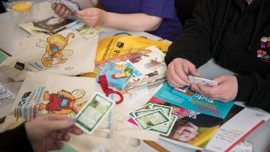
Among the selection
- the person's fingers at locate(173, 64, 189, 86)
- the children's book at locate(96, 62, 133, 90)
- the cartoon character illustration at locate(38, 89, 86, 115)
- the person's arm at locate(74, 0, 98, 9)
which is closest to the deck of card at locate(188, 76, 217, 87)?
the person's fingers at locate(173, 64, 189, 86)

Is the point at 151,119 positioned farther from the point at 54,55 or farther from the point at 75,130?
the point at 54,55

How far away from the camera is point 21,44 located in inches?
44.2

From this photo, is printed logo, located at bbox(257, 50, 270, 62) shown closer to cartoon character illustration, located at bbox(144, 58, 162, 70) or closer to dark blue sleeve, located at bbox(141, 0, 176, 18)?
cartoon character illustration, located at bbox(144, 58, 162, 70)

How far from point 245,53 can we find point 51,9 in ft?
3.33

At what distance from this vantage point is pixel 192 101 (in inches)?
33.6

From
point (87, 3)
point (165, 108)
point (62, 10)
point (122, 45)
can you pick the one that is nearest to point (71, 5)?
point (62, 10)

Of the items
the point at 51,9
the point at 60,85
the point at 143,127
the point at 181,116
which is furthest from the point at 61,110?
the point at 51,9

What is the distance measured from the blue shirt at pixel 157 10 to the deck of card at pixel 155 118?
0.57 meters

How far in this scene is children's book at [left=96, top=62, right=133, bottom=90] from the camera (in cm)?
90

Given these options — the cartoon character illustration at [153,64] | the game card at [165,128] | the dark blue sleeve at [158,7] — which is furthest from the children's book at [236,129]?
the dark blue sleeve at [158,7]

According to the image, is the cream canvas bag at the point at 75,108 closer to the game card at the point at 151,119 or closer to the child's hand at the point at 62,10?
the game card at the point at 151,119

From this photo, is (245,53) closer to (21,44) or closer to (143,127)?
(143,127)

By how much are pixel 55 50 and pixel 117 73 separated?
315 millimetres

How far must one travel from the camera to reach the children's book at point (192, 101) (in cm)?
81
